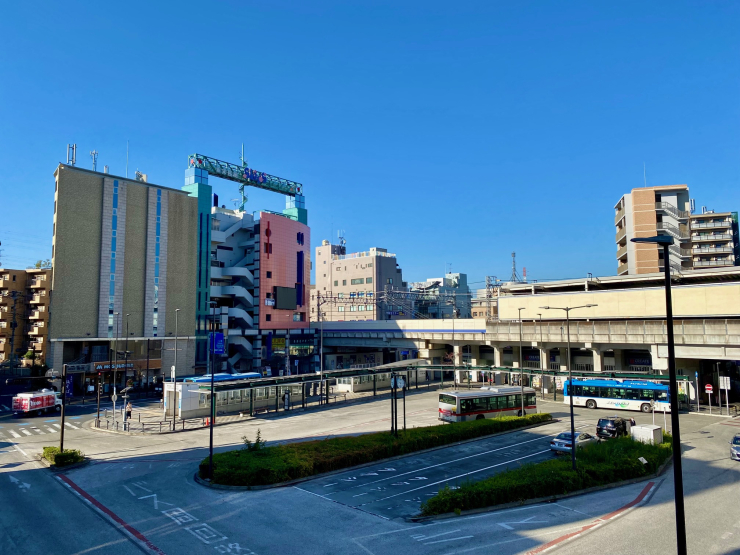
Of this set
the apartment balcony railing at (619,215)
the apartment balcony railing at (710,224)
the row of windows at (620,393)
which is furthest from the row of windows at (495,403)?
the apartment balcony railing at (710,224)

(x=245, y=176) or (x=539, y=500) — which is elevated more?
(x=245, y=176)

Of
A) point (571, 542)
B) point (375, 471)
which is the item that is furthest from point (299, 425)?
point (571, 542)

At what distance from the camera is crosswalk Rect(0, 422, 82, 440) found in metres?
38.5

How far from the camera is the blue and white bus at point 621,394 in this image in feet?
152

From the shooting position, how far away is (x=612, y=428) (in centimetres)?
3481

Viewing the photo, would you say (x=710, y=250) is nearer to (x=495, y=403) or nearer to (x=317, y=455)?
(x=495, y=403)

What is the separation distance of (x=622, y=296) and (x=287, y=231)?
182ft

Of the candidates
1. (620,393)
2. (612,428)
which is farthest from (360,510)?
(620,393)

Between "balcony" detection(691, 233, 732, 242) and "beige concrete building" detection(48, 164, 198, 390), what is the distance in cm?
8782

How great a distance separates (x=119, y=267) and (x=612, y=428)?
62450mm

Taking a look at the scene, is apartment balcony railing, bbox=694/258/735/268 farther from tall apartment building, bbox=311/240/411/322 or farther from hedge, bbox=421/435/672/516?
hedge, bbox=421/435/672/516

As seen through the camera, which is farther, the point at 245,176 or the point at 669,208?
the point at 245,176

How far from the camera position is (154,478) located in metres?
25.5

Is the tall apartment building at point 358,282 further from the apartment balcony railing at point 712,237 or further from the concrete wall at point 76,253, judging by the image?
the apartment balcony railing at point 712,237
